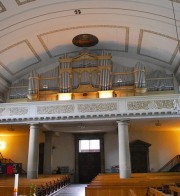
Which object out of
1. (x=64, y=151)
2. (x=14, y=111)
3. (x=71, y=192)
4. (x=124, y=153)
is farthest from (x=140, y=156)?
(x=14, y=111)

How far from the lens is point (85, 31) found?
557 inches

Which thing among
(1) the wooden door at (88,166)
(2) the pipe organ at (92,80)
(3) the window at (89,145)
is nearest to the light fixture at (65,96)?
(2) the pipe organ at (92,80)

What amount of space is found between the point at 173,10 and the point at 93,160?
37.7 ft

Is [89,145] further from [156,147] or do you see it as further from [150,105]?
[150,105]

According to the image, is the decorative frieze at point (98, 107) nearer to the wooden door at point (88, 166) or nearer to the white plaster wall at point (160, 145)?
the white plaster wall at point (160, 145)

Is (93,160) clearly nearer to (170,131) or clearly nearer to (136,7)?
(170,131)

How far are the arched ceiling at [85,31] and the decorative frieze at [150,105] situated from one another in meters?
3.32

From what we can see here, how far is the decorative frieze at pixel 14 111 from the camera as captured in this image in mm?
13305

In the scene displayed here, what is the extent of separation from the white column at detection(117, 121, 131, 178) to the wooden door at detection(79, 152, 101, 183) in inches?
250

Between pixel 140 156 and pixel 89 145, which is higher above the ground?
pixel 89 145

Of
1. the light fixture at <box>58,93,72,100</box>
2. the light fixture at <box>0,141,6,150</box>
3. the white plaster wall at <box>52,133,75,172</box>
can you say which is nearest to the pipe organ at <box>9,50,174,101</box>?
the light fixture at <box>58,93,72,100</box>

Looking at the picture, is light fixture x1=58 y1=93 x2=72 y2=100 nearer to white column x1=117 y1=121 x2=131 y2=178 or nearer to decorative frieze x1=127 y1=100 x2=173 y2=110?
white column x1=117 y1=121 x2=131 y2=178

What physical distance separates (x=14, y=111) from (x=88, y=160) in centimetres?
725

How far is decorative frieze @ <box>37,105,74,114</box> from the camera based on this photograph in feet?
42.5
